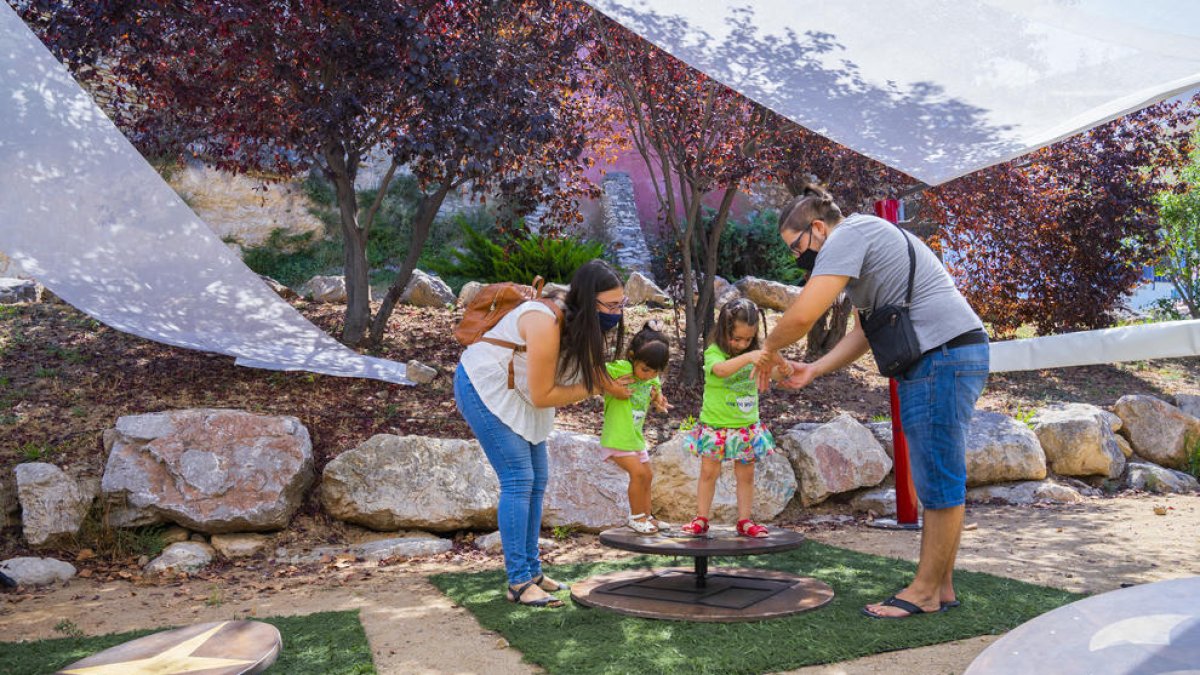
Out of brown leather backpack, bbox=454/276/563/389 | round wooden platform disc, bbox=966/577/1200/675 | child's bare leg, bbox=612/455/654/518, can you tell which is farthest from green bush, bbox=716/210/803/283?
round wooden platform disc, bbox=966/577/1200/675

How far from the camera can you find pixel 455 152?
5793 mm

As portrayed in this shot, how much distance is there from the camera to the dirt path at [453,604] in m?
2.85

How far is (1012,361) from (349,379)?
4.02m

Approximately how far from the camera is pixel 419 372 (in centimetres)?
635

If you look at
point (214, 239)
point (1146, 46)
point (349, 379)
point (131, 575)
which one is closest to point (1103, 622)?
point (1146, 46)

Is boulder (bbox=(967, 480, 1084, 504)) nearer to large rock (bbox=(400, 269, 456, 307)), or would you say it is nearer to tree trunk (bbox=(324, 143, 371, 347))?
tree trunk (bbox=(324, 143, 371, 347))

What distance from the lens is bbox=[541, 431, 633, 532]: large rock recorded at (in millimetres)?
5156

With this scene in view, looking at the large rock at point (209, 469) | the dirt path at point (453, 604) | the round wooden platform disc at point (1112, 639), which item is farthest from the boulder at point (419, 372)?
the round wooden platform disc at point (1112, 639)

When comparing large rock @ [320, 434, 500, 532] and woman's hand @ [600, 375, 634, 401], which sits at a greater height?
woman's hand @ [600, 375, 634, 401]

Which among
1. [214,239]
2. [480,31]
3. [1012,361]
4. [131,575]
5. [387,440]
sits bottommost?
[131,575]

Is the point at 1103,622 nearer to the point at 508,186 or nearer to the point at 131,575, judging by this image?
the point at 131,575

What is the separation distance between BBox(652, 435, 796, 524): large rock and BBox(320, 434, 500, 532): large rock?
96 centimetres

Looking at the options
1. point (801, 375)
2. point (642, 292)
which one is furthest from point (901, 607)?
point (642, 292)

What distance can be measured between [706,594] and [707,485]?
66cm
